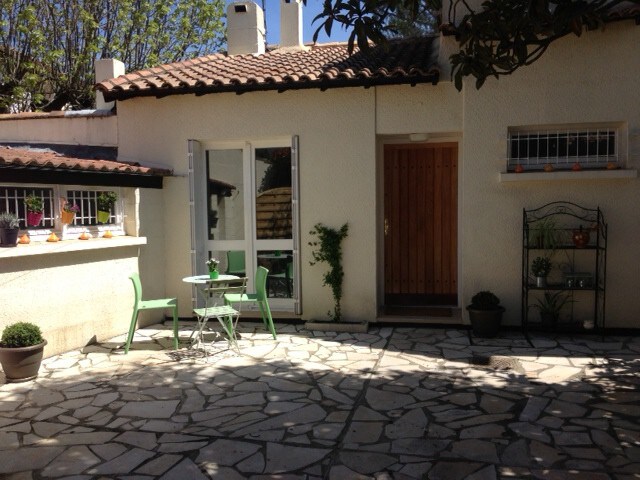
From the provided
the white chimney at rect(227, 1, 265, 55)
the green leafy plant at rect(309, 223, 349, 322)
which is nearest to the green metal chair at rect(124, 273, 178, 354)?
the green leafy plant at rect(309, 223, 349, 322)

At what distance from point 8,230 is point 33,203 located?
53 centimetres

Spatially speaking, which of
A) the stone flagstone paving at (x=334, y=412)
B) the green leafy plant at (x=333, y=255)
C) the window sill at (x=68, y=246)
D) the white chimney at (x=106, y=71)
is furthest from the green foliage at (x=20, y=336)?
the white chimney at (x=106, y=71)

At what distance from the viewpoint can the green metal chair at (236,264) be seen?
8.55m

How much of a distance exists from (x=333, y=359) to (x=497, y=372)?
75.1 inches

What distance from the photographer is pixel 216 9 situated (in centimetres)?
1809

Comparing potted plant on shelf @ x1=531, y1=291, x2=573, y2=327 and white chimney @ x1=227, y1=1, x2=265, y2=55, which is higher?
white chimney @ x1=227, y1=1, x2=265, y2=55

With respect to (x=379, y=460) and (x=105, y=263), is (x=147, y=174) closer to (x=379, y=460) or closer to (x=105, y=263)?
(x=105, y=263)

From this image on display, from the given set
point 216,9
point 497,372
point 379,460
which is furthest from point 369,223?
point 216,9

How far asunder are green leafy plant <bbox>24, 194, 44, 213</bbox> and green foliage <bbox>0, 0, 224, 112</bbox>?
9.11 meters

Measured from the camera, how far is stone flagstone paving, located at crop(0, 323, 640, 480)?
3814 mm

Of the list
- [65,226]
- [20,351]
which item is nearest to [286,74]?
[65,226]

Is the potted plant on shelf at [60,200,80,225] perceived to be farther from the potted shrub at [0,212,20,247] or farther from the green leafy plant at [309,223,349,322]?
the green leafy plant at [309,223,349,322]

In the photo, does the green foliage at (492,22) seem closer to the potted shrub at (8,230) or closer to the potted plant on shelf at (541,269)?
the potted plant on shelf at (541,269)

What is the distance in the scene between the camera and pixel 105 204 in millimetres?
7484
